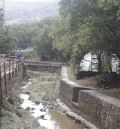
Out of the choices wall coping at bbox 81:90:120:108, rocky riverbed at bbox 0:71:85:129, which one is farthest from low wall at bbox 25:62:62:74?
wall coping at bbox 81:90:120:108

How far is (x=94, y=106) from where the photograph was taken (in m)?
27.0

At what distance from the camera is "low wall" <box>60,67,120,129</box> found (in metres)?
23.1

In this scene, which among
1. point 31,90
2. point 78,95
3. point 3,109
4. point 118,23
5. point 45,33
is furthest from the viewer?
point 45,33

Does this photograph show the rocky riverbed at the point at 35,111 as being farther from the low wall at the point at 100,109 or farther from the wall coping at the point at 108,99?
the wall coping at the point at 108,99

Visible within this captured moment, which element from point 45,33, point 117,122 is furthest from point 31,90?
point 45,33

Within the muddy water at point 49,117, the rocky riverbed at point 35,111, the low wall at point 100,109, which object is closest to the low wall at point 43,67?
the rocky riverbed at point 35,111

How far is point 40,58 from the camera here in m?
85.7

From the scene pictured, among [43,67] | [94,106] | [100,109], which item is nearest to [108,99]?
[100,109]

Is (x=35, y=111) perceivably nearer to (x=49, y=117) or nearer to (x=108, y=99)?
(x=49, y=117)

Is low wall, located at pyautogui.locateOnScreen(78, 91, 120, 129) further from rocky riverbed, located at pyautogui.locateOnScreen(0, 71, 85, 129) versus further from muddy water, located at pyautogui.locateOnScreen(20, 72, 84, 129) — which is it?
muddy water, located at pyautogui.locateOnScreen(20, 72, 84, 129)

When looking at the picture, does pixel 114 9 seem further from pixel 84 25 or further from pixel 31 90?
pixel 31 90

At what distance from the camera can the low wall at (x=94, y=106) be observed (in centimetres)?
2309

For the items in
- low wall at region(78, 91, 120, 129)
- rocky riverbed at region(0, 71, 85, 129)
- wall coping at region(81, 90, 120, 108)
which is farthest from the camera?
rocky riverbed at region(0, 71, 85, 129)

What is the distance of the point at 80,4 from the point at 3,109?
9277 millimetres
